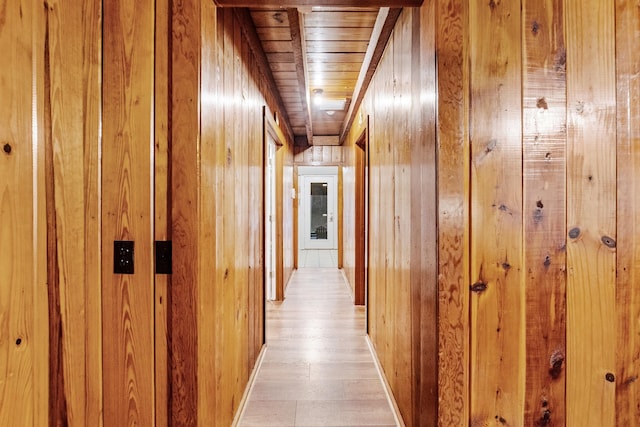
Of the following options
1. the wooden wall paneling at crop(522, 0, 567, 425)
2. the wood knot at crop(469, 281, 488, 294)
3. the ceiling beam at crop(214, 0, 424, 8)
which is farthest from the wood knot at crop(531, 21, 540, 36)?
the wood knot at crop(469, 281, 488, 294)

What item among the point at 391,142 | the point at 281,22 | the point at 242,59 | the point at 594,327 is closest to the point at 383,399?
the point at 594,327

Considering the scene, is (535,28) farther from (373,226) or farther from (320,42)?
(373,226)

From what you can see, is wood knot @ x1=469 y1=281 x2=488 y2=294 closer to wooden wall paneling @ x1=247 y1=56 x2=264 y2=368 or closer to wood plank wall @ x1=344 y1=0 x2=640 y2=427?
wood plank wall @ x1=344 y1=0 x2=640 y2=427

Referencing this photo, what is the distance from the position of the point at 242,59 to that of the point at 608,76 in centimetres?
185

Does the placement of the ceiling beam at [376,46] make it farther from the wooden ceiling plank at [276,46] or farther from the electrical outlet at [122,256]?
the electrical outlet at [122,256]

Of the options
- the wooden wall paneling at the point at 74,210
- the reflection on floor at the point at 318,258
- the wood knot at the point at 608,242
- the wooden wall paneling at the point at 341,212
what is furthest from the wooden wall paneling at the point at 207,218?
the reflection on floor at the point at 318,258

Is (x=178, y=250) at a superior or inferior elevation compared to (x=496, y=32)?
inferior

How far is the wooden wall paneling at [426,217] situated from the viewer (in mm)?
1162

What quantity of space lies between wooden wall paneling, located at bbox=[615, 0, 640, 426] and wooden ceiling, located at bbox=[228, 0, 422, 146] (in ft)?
2.36

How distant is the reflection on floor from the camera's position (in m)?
6.79

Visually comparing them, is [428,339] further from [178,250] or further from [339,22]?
[339,22]

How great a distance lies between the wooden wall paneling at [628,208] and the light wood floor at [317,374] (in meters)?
1.20

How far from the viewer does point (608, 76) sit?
1046mm

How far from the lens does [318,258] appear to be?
25.6ft
